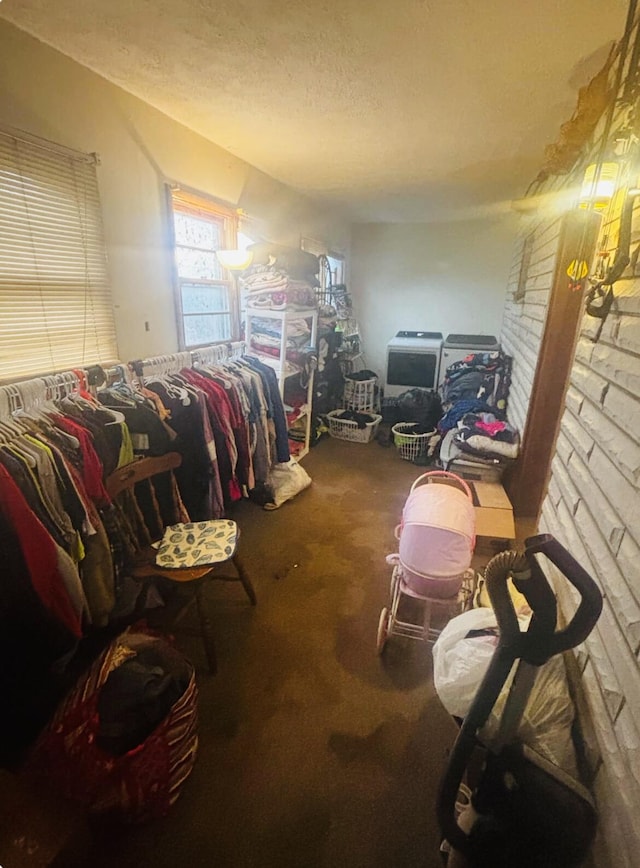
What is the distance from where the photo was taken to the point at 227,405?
243 cm

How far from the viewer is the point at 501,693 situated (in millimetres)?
1100

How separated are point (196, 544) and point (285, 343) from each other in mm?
1922

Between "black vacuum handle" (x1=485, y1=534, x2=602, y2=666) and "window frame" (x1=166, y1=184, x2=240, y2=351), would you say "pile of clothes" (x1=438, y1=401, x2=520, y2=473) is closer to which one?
"window frame" (x1=166, y1=184, x2=240, y2=351)

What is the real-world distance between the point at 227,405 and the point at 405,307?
160 inches

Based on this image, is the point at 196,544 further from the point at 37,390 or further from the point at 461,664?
the point at 461,664

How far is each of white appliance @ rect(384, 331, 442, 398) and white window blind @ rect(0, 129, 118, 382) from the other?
3483 millimetres

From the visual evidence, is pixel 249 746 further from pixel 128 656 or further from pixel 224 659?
pixel 128 656

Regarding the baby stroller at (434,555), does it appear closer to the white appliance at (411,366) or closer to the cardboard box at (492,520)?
the cardboard box at (492,520)

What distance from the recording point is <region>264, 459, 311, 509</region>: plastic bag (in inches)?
123

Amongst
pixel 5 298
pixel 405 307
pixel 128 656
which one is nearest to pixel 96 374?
pixel 5 298

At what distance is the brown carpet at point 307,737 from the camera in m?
1.22

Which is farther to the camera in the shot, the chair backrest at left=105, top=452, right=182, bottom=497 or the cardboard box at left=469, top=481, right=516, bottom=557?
the cardboard box at left=469, top=481, right=516, bottom=557

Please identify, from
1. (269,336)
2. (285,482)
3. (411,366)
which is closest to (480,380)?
(411,366)

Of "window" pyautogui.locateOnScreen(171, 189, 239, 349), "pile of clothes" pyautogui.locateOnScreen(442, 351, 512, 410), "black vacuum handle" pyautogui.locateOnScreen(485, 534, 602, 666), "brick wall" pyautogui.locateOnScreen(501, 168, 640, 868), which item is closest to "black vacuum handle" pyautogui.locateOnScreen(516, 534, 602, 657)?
"black vacuum handle" pyautogui.locateOnScreen(485, 534, 602, 666)
